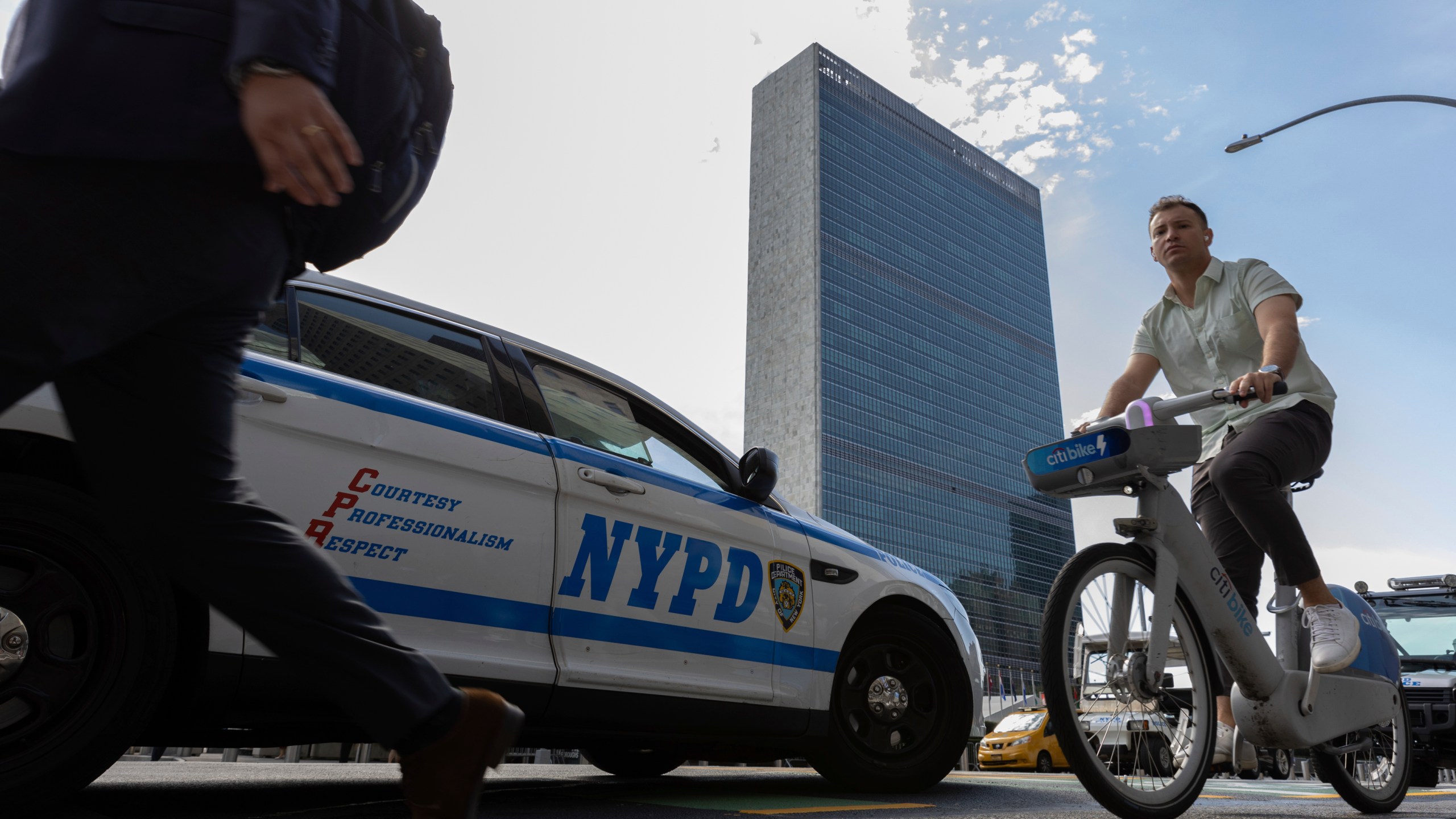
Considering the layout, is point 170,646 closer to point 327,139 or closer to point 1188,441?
point 327,139

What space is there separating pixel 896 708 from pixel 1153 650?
1286mm

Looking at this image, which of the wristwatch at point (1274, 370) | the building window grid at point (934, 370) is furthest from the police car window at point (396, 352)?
the building window grid at point (934, 370)

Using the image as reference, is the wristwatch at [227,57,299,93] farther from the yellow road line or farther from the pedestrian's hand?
the yellow road line

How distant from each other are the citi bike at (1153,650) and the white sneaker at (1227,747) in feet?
0.07

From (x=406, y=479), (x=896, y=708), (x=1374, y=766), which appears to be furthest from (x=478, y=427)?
(x=1374, y=766)

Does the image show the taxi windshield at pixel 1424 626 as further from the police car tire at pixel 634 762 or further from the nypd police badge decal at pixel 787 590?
the nypd police badge decal at pixel 787 590

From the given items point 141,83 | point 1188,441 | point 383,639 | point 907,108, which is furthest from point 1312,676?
point 907,108

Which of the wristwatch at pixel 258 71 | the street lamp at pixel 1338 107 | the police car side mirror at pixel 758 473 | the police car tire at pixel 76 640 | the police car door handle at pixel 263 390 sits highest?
the street lamp at pixel 1338 107

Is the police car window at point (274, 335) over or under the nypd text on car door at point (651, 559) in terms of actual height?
over

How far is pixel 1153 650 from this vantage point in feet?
9.11

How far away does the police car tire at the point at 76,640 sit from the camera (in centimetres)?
189

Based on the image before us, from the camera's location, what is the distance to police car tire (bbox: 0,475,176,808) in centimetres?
189

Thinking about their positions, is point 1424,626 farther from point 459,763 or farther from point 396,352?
point 459,763

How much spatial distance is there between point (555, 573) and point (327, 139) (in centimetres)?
193
